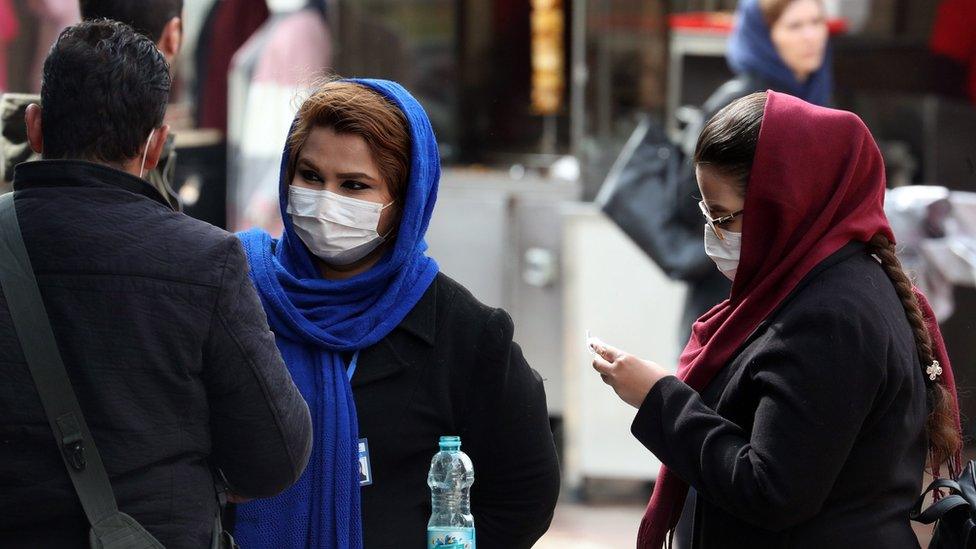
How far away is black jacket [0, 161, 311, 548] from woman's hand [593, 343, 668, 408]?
0.69 meters

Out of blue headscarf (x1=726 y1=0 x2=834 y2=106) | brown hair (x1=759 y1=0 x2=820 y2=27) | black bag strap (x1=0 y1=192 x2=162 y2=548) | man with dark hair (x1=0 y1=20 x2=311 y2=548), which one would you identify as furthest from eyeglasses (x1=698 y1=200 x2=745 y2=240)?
brown hair (x1=759 y1=0 x2=820 y2=27)

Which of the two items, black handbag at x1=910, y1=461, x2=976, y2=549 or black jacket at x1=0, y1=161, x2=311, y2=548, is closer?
black jacket at x1=0, y1=161, x2=311, y2=548

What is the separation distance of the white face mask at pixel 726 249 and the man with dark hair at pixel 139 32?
1.21 metres

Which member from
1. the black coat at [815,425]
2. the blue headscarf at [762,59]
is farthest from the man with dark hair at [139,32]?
the blue headscarf at [762,59]

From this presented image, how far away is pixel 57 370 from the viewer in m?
2.02

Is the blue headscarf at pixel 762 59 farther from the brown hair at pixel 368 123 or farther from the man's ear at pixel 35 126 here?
the man's ear at pixel 35 126

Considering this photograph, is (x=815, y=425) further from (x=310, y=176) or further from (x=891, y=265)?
(x=310, y=176)

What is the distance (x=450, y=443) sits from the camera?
245 centimetres

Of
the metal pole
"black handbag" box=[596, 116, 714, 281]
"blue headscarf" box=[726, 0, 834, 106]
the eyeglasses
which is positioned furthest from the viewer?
the metal pole

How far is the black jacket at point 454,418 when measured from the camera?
98.4 inches

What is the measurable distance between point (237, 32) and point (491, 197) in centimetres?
163

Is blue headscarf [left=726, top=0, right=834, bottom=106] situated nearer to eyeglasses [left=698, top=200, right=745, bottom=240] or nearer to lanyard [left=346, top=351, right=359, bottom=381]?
eyeglasses [left=698, top=200, right=745, bottom=240]

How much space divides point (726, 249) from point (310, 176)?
792 mm

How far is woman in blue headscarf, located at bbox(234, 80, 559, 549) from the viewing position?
8.13ft
